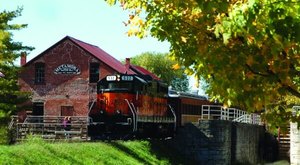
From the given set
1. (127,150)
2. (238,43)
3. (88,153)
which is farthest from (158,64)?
Answer: (238,43)

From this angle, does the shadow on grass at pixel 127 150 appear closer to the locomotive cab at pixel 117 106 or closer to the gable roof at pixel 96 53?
the locomotive cab at pixel 117 106

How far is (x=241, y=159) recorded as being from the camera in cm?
3747

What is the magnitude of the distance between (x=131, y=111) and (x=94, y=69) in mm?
21629

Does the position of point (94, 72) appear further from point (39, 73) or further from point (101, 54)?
point (39, 73)

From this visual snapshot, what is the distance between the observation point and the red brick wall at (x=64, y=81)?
1897 inches

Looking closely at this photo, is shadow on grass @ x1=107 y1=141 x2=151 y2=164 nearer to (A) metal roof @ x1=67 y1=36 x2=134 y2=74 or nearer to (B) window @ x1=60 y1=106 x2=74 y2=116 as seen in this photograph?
(A) metal roof @ x1=67 y1=36 x2=134 y2=74

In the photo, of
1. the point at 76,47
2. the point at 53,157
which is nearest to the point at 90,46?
the point at 76,47

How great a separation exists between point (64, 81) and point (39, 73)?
111 inches

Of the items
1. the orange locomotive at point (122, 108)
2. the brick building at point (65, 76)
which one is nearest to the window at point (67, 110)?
the brick building at point (65, 76)

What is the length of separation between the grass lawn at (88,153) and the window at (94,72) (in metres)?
19.3

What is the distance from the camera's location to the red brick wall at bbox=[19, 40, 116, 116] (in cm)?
4819

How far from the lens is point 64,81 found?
49062mm

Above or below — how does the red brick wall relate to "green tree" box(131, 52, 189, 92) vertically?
below

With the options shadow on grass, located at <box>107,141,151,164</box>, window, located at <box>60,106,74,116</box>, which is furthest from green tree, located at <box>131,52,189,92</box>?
shadow on grass, located at <box>107,141,151,164</box>
